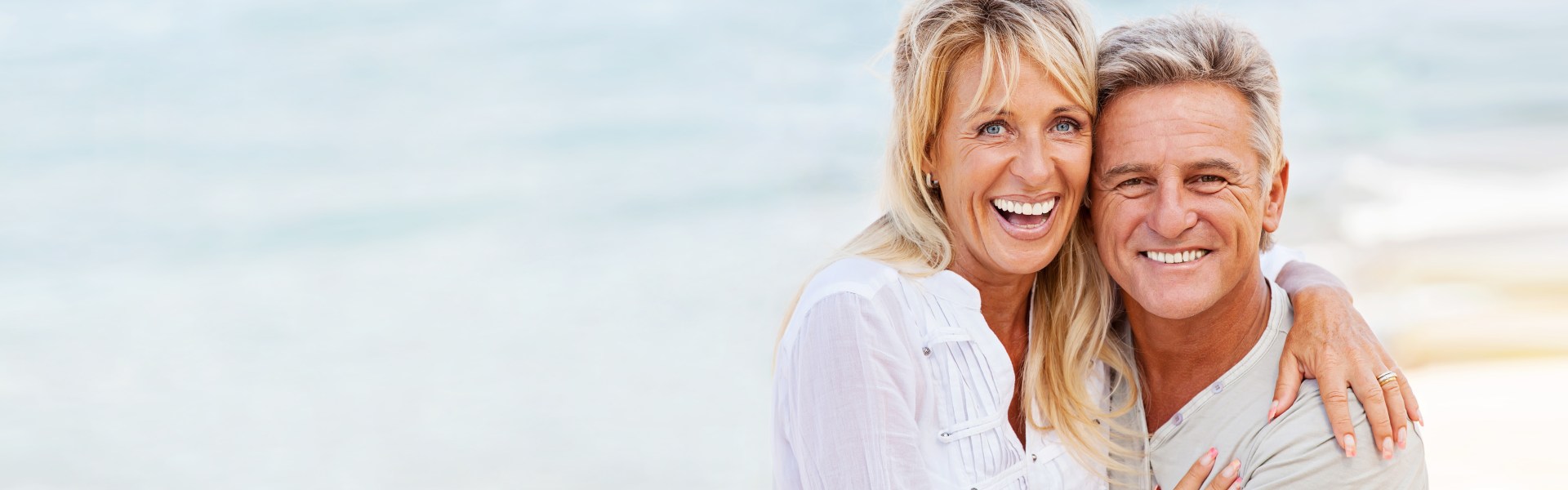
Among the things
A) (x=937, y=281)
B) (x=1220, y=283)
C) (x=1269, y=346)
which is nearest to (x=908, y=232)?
(x=937, y=281)

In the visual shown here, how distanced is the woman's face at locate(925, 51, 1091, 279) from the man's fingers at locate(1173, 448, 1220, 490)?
544 millimetres

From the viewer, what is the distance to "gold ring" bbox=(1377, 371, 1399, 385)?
8.79 feet

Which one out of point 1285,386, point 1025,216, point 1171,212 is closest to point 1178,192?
point 1171,212

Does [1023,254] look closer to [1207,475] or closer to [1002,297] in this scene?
[1002,297]

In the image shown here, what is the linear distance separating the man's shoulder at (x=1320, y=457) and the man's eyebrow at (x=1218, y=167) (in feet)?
1.60

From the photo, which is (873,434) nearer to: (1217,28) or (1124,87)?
(1124,87)

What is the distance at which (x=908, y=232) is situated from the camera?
2.77 m

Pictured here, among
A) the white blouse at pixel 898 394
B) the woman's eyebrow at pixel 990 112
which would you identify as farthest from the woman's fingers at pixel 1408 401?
the woman's eyebrow at pixel 990 112

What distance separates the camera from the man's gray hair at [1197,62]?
107 inches

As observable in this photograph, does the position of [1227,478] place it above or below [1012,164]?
below

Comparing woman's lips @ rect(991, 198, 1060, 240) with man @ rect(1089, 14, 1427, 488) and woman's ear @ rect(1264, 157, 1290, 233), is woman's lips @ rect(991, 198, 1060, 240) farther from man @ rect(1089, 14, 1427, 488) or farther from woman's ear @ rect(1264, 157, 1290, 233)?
woman's ear @ rect(1264, 157, 1290, 233)

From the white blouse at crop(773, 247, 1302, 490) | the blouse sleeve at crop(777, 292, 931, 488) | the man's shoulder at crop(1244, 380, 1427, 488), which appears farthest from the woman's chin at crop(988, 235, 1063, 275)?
the man's shoulder at crop(1244, 380, 1427, 488)

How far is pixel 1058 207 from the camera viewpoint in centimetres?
267

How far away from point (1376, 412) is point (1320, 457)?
0.14 m
